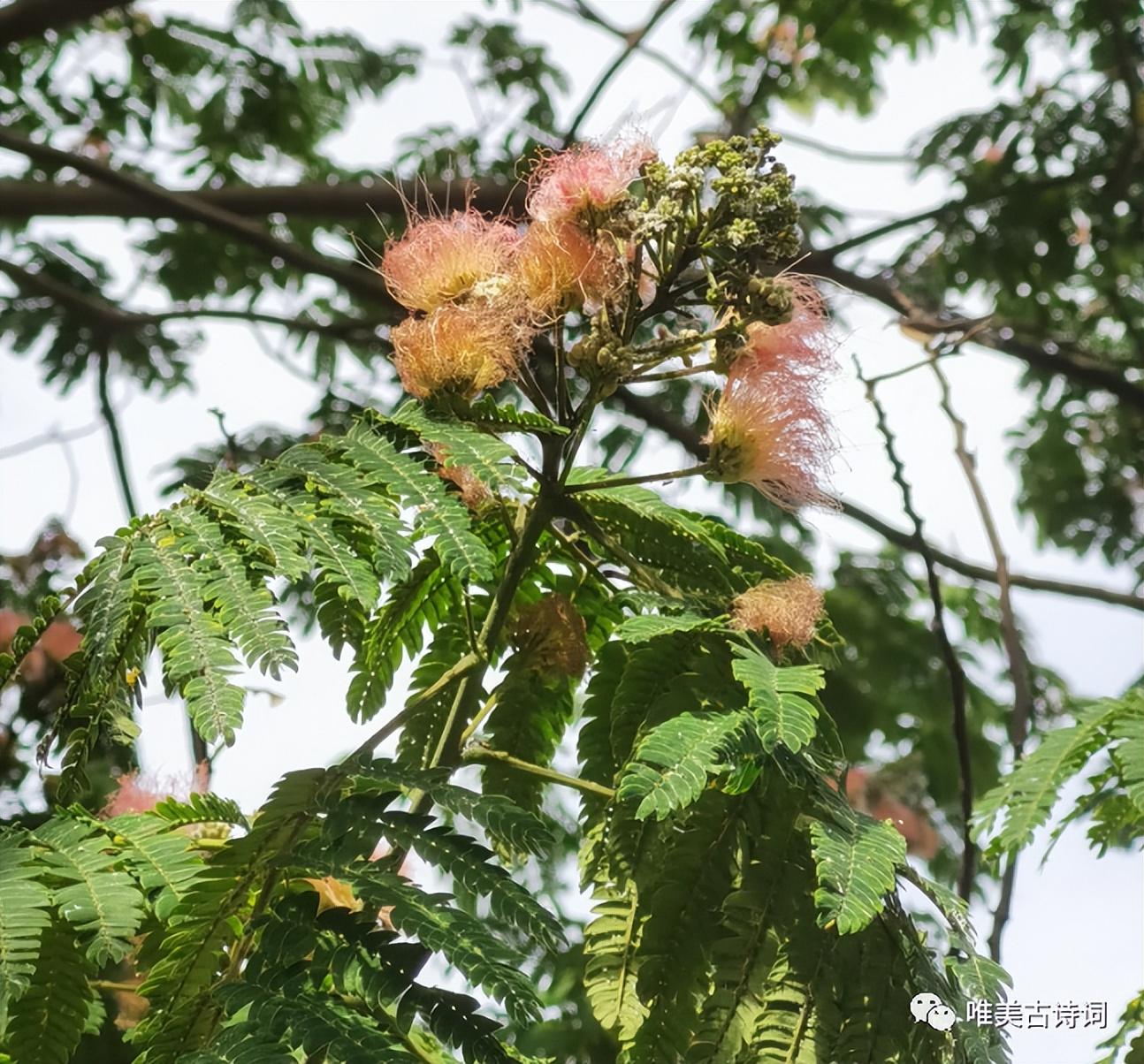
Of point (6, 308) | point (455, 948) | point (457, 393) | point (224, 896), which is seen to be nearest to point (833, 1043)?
point (455, 948)

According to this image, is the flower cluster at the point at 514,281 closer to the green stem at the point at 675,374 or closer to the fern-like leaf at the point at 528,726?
the green stem at the point at 675,374

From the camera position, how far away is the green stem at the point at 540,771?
1.61 m

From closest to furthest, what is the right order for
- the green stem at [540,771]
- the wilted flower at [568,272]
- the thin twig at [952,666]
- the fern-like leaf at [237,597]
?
the fern-like leaf at [237,597] < the green stem at [540,771] < the wilted flower at [568,272] < the thin twig at [952,666]

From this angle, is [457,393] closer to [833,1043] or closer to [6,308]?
[833,1043]

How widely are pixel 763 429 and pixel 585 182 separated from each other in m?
0.38

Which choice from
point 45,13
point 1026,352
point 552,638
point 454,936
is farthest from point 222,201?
point 454,936

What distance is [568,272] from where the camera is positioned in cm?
172

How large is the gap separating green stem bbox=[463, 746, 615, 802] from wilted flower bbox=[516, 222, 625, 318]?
547 millimetres

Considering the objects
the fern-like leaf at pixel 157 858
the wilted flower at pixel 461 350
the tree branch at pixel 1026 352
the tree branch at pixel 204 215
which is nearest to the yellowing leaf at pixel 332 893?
the fern-like leaf at pixel 157 858

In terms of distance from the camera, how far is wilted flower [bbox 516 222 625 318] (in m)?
1.71

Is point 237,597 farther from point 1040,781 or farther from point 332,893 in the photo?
point 1040,781

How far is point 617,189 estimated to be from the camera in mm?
1730

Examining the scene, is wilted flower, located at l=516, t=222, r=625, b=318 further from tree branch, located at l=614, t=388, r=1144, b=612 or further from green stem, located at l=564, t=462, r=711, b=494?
tree branch, located at l=614, t=388, r=1144, b=612

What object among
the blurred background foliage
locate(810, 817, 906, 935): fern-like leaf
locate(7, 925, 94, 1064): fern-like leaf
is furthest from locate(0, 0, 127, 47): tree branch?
locate(810, 817, 906, 935): fern-like leaf
